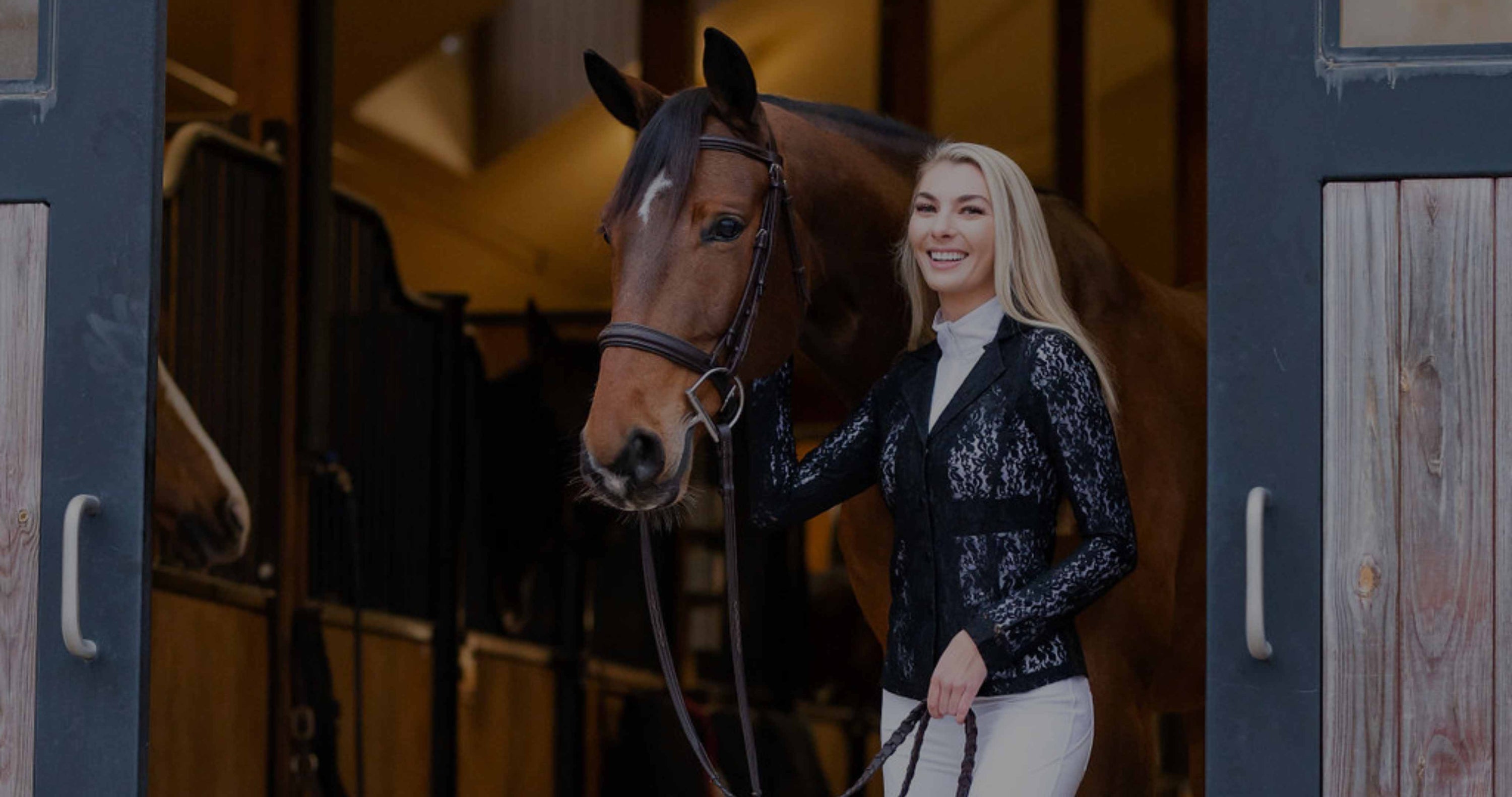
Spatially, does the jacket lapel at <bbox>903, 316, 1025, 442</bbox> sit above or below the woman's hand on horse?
above

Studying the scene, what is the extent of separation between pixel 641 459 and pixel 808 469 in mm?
318

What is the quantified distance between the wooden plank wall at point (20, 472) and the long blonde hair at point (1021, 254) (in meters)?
1.25

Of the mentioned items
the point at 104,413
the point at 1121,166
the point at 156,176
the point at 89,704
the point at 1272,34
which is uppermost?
the point at 1121,166

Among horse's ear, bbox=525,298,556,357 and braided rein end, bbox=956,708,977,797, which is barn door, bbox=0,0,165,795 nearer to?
braided rein end, bbox=956,708,977,797

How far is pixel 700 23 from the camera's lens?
695 cm

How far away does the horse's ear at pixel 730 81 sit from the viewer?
274cm

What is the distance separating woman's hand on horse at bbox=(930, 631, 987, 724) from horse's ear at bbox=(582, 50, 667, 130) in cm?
97

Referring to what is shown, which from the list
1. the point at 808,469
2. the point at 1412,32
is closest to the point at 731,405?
the point at 808,469

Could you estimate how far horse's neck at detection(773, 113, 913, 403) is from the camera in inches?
118

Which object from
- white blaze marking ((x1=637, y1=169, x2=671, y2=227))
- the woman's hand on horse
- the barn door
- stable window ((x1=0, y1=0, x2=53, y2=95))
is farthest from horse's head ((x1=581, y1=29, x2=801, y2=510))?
stable window ((x1=0, y1=0, x2=53, y2=95))

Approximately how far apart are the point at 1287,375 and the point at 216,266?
3228mm

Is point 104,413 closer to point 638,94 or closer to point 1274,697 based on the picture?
point 638,94

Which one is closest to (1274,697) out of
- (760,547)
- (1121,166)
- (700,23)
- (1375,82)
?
(1375,82)

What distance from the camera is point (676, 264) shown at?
8.66ft
